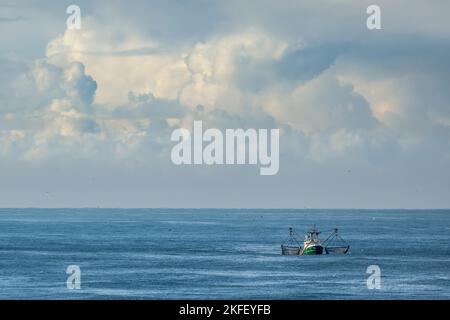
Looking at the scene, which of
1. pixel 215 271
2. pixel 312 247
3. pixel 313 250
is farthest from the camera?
pixel 313 250

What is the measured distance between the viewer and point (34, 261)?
143 metres

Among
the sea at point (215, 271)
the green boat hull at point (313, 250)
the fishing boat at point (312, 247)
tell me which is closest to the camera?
the sea at point (215, 271)

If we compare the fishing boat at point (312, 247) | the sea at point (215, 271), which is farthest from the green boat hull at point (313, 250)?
the sea at point (215, 271)

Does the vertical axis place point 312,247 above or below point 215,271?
above

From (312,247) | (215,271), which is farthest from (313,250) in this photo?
(215,271)

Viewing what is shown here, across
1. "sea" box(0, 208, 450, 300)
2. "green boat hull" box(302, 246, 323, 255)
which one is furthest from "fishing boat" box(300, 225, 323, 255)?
"sea" box(0, 208, 450, 300)

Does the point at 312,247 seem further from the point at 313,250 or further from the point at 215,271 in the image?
the point at 215,271

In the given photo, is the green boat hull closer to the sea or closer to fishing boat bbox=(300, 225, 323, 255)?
fishing boat bbox=(300, 225, 323, 255)

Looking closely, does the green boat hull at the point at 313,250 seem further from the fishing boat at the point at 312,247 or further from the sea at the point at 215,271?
the sea at the point at 215,271

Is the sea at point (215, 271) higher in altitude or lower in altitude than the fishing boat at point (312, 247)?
lower

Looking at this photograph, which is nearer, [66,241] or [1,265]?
[1,265]
